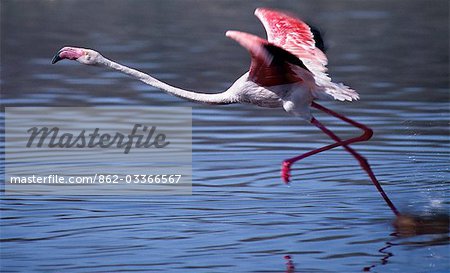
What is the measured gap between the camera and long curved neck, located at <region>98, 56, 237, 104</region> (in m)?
9.44

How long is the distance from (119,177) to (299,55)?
231 cm

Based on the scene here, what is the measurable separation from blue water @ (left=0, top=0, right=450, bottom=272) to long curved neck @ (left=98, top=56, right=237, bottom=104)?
91 cm

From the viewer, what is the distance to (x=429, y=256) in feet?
25.4

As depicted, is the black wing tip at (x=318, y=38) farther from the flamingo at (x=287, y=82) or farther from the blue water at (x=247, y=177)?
the blue water at (x=247, y=177)

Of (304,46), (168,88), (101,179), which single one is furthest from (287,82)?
(101,179)

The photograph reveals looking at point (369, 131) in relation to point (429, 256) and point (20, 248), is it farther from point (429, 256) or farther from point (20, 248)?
point (20, 248)

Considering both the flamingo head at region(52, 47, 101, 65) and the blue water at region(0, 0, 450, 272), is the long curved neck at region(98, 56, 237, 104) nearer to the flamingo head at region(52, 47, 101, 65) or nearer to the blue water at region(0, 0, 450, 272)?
the flamingo head at region(52, 47, 101, 65)

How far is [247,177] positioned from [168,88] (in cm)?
151

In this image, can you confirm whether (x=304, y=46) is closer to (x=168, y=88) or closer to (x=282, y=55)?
(x=282, y=55)

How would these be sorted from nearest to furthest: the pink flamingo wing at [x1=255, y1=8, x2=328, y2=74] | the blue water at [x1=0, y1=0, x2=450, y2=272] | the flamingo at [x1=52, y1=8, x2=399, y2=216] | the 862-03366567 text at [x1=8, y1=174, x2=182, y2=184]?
1. the blue water at [x1=0, y1=0, x2=450, y2=272]
2. the flamingo at [x1=52, y1=8, x2=399, y2=216]
3. the pink flamingo wing at [x1=255, y1=8, x2=328, y2=74]
4. the 862-03366567 text at [x1=8, y1=174, x2=182, y2=184]

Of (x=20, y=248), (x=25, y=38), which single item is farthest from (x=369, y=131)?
(x=25, y=38)

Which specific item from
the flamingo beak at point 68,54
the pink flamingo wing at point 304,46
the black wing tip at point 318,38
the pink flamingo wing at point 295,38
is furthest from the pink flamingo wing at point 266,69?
the flamingo beak at point 68,54

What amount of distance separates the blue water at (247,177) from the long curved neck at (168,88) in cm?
91

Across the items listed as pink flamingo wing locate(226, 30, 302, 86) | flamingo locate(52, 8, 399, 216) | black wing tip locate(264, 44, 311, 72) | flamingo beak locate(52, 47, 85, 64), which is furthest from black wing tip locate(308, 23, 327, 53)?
flamingo beak locate(52, 47, 85, 64)
